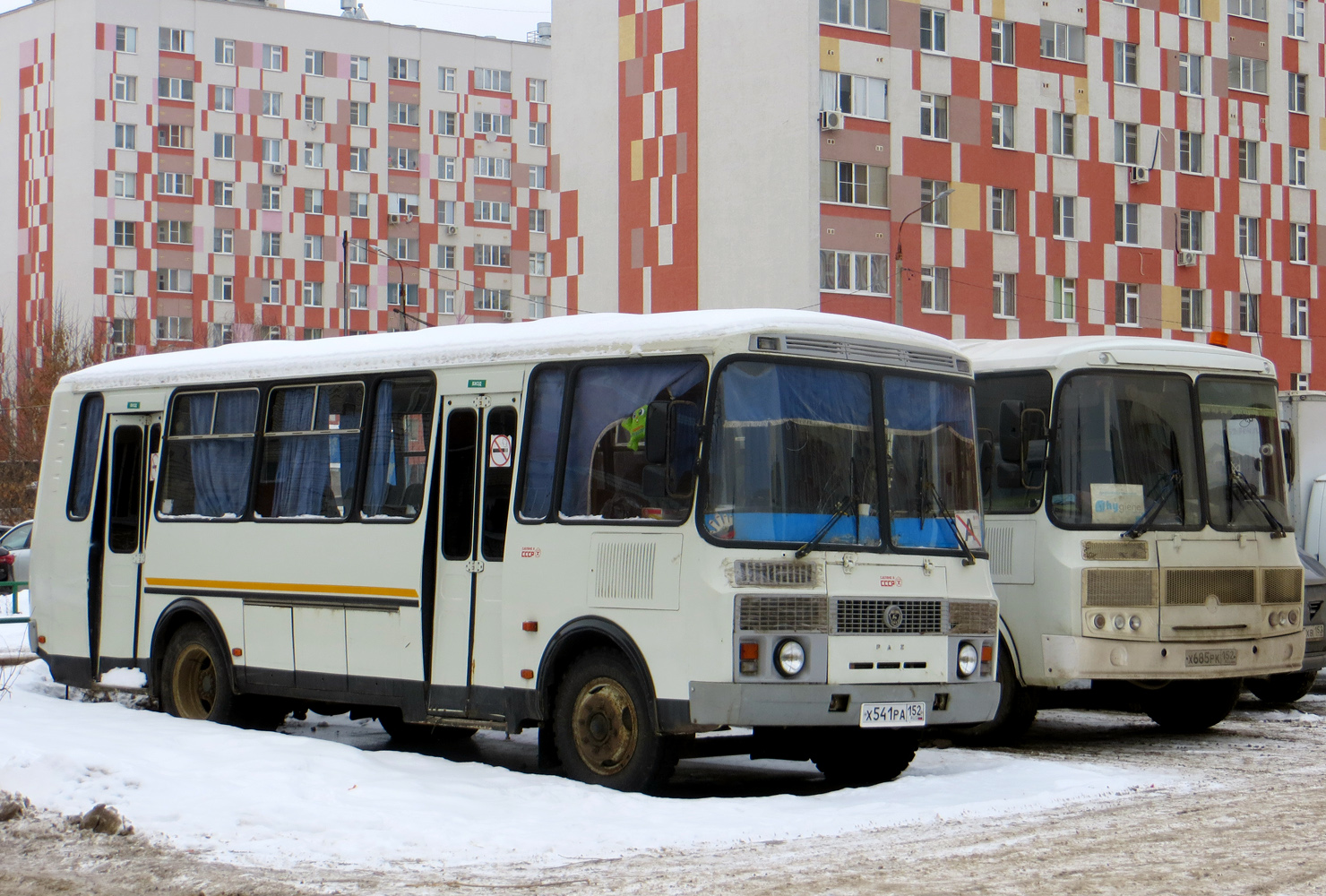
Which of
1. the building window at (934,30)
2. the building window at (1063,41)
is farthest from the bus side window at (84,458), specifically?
the building window at (1063,41)

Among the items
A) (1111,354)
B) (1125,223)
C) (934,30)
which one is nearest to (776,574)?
(1111,354)

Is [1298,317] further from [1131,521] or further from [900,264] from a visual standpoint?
[1131,521]

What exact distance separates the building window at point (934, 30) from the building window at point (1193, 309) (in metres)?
11.3

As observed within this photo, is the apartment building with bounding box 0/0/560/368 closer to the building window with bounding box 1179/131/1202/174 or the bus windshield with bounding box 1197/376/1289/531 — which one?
the building window with bounding box 1179/131/1202/174

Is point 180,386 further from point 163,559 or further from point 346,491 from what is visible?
point 346,491

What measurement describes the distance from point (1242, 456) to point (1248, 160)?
45.6 metres

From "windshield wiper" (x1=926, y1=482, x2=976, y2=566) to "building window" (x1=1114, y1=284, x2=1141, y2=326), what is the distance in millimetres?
43889

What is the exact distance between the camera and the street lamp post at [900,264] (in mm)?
43062

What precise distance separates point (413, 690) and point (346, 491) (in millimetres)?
1645

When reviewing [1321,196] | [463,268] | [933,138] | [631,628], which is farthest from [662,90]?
[631,628]

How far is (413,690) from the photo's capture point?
40.3 feet

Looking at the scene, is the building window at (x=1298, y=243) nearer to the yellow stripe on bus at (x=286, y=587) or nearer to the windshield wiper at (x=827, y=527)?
the yellow stripe on bus at (x=286, y=587)

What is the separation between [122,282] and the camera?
7738 cm

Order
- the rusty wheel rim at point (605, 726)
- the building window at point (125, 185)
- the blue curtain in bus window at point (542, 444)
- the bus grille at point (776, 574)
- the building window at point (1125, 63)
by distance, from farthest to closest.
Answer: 1. the building window at point (125, 185)
2. the building window at point (1125, 63)
3. the blue curtain in bus window at point (542, 444)
4. the rusty wheel rim at point (605, 726)
5. the bus grille at point (776, 574)
